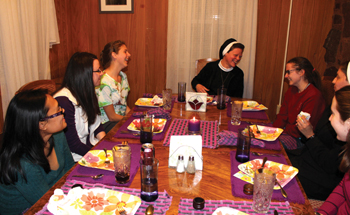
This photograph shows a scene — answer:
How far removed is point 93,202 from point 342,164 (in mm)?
1161

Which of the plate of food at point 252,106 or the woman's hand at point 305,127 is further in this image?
the plate of food at point 252,106

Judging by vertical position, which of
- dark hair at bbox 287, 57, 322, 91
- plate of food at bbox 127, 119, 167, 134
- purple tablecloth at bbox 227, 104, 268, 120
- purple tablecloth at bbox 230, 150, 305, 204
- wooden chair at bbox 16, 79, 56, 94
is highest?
dark hair at bbox 287, 57, 322, 91

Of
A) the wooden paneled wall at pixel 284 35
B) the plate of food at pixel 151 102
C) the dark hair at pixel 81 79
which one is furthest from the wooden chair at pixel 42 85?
the wooden paneled wall at pixel 284 35

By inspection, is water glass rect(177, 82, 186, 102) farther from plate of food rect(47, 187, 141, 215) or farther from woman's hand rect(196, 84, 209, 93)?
plate of food rect(47, 187, 141, 215)

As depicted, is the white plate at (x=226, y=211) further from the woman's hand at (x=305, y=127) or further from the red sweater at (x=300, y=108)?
the red sweater at (x=300, y=108)

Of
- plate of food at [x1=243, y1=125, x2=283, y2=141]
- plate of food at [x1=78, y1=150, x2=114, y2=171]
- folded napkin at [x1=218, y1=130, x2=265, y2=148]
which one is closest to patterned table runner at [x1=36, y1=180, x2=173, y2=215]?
plate of food at [x1=78, y1=150, x2=114, y2=171]

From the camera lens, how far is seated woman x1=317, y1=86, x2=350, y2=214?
1.28 m

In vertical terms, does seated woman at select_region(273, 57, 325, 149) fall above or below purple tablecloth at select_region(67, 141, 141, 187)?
above

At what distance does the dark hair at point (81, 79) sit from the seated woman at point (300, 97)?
1579mm

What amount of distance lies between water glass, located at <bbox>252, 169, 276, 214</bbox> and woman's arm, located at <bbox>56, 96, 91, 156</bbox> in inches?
50.3

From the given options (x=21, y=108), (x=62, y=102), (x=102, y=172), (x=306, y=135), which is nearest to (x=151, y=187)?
(x=102, y=172)

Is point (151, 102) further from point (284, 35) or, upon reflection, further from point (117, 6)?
point (284, 35)

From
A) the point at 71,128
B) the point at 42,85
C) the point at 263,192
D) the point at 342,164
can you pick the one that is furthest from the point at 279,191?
the point at 42,85

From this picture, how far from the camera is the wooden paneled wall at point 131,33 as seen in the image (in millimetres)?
4008
